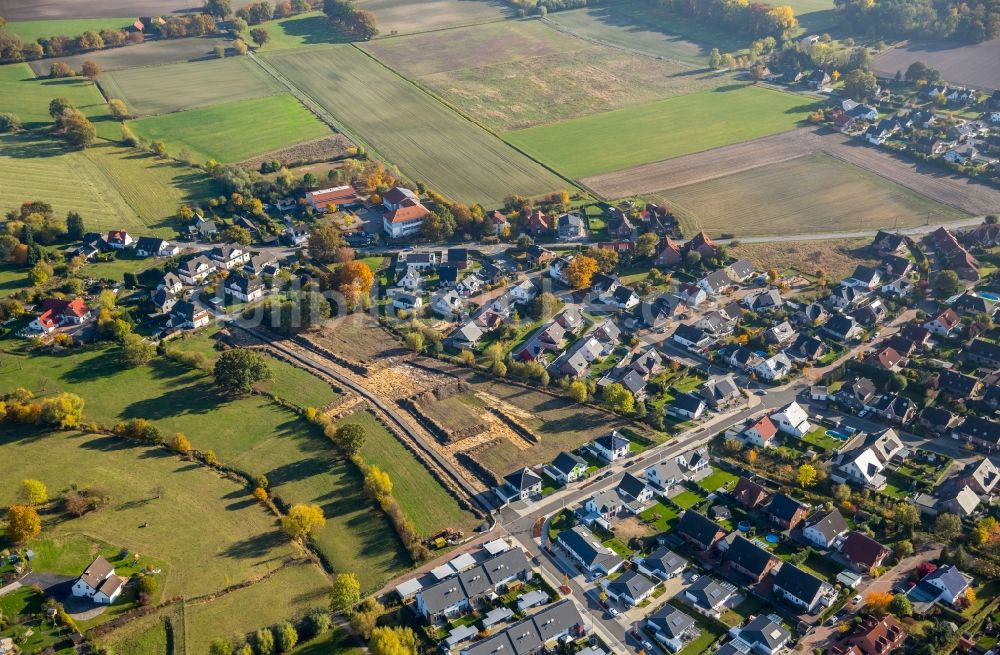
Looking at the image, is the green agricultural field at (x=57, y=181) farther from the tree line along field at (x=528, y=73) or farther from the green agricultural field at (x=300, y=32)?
the tree line along field at (x=528, y=73)

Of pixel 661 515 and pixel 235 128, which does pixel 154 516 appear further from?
pixel 235 128

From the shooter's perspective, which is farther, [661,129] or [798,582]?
[661,129]

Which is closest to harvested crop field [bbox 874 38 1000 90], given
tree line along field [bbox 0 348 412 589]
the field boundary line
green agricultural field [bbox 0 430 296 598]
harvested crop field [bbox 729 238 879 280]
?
harvested crop field [bbox 729 238 879 280]

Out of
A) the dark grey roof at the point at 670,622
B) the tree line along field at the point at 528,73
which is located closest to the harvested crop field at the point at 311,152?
the tree line along field at the point at 528,73

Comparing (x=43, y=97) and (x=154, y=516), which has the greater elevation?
(x=43, y=97)

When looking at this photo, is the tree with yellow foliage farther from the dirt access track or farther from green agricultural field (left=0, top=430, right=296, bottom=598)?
green agricultural field (left=0, top=430, right=296, bottom=598)

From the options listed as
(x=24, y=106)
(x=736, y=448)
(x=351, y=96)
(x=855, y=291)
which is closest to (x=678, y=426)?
(x=736, y=448)

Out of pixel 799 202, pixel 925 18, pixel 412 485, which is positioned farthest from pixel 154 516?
pixel 925 18
